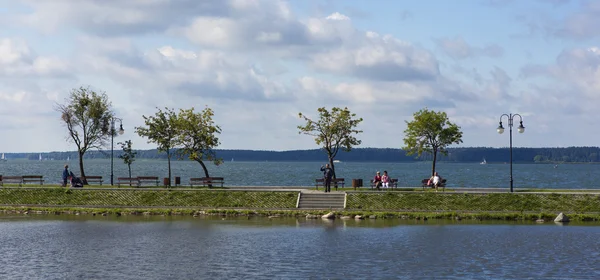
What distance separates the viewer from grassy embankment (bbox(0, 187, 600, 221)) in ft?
140

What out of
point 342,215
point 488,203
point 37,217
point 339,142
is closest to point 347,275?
point 342,215

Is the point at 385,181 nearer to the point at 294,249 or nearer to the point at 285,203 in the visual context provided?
the point at 285,203

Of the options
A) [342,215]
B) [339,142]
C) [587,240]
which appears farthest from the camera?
[339,142]

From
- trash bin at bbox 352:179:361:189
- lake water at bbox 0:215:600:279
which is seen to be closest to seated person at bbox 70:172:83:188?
lake water at bbox 0:215:600:279

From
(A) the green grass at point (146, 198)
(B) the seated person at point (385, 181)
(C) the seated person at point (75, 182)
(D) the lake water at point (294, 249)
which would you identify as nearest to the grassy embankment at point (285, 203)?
(A) the green grass at point (146, 198)

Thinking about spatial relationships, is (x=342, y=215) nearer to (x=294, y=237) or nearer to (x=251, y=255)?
(x=294, y=237)

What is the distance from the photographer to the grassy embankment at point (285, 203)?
1682 inches

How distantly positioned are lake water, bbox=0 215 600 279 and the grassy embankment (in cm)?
277

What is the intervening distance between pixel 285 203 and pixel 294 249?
16645 mm

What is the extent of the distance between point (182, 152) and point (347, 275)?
123 feet

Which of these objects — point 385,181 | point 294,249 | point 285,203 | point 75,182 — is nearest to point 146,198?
point 75,182

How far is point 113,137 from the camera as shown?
6084 centimetres

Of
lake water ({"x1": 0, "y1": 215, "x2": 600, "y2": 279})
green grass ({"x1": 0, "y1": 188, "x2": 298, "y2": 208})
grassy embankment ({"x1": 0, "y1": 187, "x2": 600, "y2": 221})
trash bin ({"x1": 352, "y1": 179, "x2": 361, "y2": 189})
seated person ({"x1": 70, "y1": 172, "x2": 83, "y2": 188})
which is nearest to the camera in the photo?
lake water ({"x1": 0, "y1": 215, "x2": 600, "y2": 279})

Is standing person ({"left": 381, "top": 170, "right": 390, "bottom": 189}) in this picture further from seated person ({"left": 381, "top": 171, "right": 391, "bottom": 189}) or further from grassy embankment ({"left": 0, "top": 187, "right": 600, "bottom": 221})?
grassy embankment ({"left": 0, "top": 187, "right": 600, "bottom": 221})
